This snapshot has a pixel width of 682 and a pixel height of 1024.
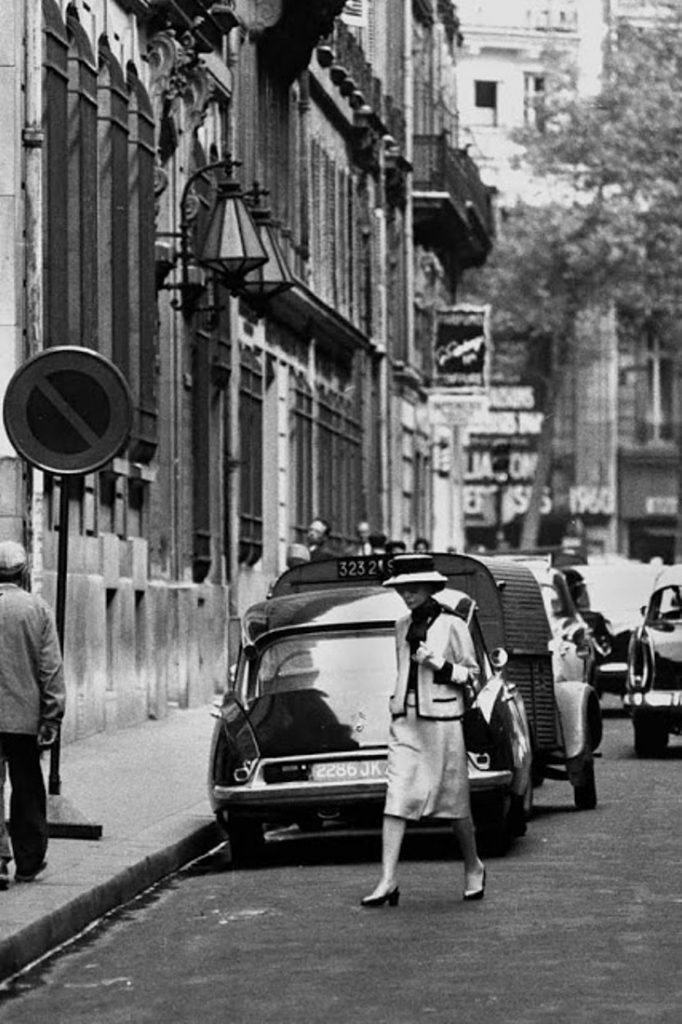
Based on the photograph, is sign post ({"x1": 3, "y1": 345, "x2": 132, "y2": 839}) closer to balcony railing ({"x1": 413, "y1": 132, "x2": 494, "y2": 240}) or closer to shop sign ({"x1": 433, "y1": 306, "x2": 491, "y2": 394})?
shop sign ({"x1": 433, "y1": 306, "x2": 491, "y2": 394})

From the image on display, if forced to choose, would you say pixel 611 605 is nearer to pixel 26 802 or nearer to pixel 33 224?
pixel 33 224

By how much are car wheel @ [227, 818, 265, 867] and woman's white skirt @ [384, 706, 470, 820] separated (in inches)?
107

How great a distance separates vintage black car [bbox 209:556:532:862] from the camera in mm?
17906

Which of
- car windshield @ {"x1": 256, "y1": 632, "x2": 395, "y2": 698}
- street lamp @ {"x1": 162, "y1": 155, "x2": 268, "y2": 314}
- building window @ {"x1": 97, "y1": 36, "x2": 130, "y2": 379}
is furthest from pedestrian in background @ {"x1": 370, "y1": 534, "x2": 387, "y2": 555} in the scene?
car windshield @ {"x1": 256, "y1": 632, "x2": 395, "y2": 698}

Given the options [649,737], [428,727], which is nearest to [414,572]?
[428,727]

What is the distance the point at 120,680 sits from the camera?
95.9 feet

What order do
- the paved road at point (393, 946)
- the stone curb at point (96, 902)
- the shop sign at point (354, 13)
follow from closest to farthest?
the paved road at point (393, 946), the stone curb at point (96, 902), the shop sign at point (354, 13)

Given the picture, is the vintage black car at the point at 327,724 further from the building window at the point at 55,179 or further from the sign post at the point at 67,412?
the building window at the point at 55,179

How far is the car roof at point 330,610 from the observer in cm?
1855

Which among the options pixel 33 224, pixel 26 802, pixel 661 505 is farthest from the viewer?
pixel 661 505

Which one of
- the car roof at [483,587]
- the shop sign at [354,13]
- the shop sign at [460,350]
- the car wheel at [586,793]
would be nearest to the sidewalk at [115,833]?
the car roof at [483,587]

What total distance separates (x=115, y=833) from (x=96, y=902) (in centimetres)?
323

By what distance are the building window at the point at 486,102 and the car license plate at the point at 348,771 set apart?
2979 inches

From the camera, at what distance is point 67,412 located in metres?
17.4
